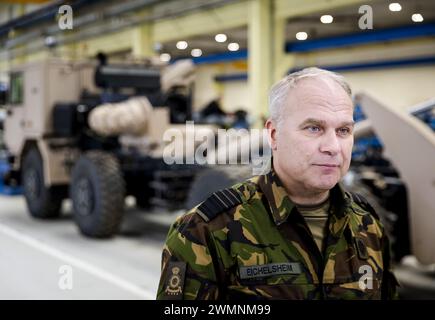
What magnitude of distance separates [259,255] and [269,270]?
0.05 m

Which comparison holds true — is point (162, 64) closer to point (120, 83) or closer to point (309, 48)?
point (120, 83)

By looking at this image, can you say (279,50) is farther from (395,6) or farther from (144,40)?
(395,6)

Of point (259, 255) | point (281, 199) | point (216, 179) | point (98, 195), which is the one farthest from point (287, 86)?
point (98, 195)

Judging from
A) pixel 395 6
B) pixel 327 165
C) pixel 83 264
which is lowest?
pixel 83 264

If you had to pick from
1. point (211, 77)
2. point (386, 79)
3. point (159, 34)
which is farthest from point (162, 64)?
point (211, 77)

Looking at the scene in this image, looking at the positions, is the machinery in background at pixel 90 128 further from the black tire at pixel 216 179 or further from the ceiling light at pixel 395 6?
the ceiling light at pixel 395 6

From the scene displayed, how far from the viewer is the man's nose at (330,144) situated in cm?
163

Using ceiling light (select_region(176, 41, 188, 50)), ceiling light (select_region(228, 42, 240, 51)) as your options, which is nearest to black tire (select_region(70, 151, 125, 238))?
ceiling light (select_region(228, 42, 240, 51))

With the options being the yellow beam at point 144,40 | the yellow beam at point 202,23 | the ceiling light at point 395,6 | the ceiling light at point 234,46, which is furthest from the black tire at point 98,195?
the yellow beam at point 144,40

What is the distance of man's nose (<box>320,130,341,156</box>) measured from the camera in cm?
163

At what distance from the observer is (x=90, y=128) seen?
8.00 meters

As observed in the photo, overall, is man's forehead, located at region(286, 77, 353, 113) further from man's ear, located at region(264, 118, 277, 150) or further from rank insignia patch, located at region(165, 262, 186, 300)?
rank insignia patch, located at region(165, 262, 186, 300)

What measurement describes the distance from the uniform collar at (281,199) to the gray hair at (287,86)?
165 millimetres

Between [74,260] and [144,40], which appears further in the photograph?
[144,40]
